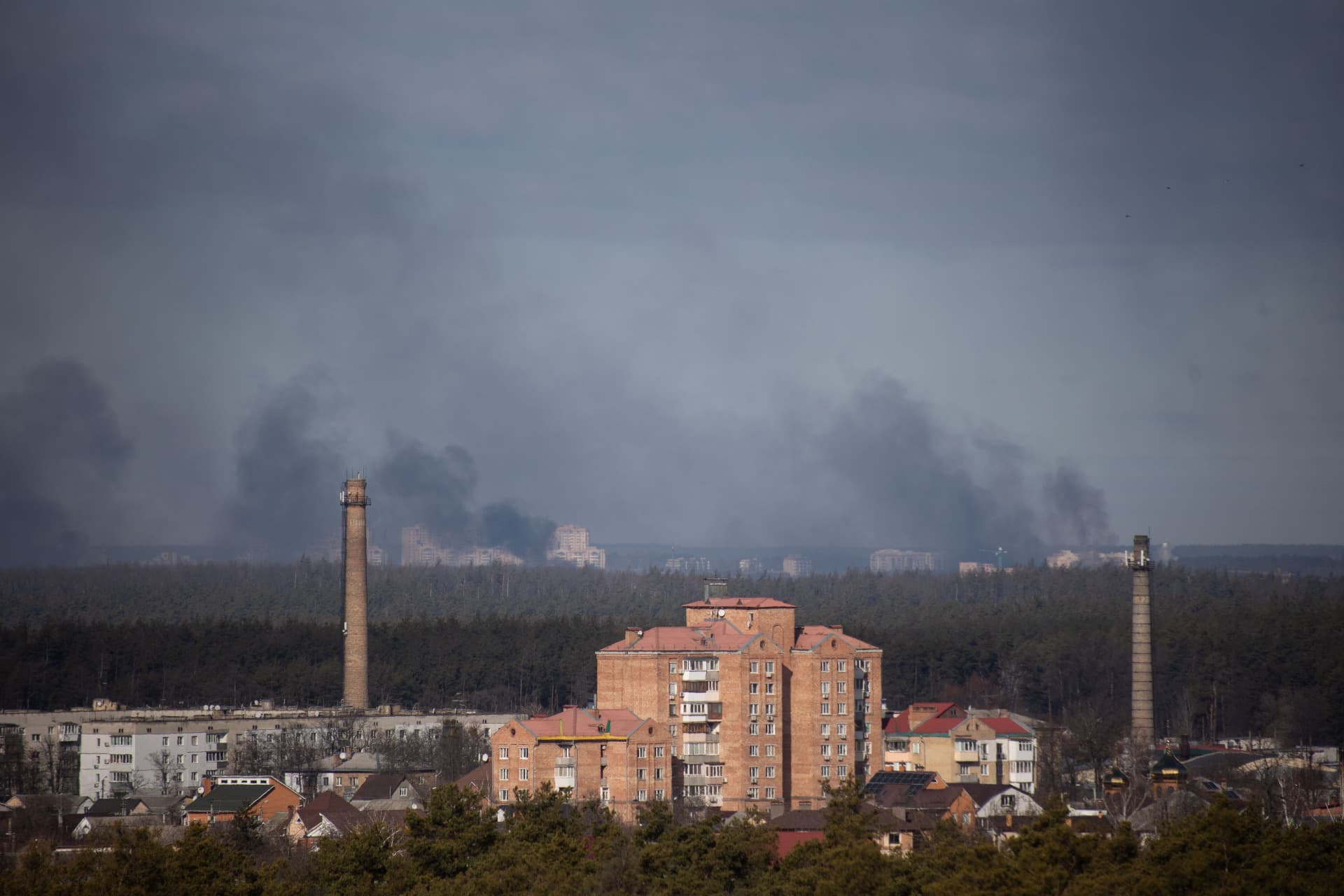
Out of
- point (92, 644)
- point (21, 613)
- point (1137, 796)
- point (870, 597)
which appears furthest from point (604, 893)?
point (870, 597)

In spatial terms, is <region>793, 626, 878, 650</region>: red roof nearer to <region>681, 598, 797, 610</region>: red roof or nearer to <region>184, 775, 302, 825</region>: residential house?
<region>681, 598, 797, 610</region>: red roof

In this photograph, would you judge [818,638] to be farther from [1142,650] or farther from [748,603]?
[1142,650]

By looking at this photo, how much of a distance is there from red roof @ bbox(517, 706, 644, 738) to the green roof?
1048 centimetres

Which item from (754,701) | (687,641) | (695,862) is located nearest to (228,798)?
(687,641)

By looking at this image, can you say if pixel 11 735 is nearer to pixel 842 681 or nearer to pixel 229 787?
pixel 229 787

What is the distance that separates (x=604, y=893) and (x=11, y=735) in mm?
54897

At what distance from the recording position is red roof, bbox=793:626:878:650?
75250 millimetres

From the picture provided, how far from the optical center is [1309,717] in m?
92.1

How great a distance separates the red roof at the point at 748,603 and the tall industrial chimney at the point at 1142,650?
59.6 feet

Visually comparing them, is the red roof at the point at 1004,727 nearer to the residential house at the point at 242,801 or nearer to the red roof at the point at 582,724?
the red roof at the point at 582,724

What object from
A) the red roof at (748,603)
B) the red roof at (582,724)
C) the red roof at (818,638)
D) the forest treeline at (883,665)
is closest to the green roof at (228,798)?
the red roof at (582,724)

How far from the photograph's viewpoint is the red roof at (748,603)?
248ft

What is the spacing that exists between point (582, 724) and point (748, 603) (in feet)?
35.2

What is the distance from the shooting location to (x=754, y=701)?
73562mm
